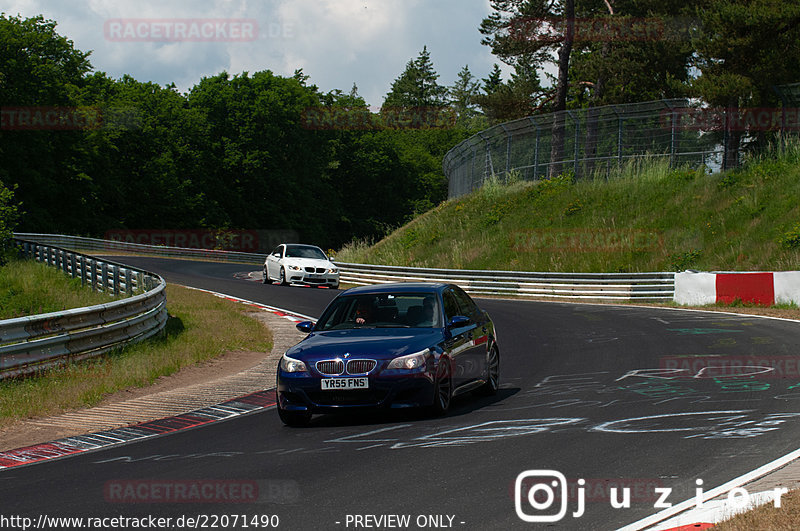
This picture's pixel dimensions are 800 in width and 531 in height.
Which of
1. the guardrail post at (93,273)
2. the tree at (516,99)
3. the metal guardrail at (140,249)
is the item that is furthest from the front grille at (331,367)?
A: the metal guardrail at (140,249)

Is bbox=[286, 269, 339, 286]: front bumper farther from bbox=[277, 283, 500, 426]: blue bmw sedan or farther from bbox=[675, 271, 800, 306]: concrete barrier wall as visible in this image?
bbox=[277, 283, 500, 426]: blue bmw sedan

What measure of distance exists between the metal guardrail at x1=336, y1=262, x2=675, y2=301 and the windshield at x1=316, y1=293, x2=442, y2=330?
62.6ft

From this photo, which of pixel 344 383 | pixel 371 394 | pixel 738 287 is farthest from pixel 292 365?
pixel 738 287

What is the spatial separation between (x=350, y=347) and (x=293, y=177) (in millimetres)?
81847

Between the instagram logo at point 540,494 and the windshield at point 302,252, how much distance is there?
1050 inches

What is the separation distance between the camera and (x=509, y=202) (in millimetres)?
43719

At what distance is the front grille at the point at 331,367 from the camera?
29.7 feet

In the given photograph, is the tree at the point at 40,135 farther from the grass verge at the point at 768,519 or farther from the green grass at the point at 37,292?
the grass verge at the point at 768,519

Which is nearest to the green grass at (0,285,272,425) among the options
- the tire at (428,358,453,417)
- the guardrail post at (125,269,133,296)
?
the guardrail post at (125,269,133,296)

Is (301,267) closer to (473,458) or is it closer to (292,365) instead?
(292,365)

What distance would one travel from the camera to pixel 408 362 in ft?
29.5

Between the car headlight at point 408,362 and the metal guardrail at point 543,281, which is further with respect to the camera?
the metal guardrail at point 543,281

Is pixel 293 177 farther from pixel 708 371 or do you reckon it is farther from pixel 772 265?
pixel 708 371

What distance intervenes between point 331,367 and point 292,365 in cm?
45
